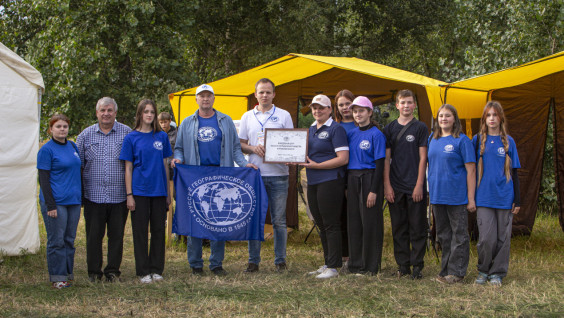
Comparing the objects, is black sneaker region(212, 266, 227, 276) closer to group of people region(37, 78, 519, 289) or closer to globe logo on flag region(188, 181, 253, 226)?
group of people region(37, 78, 519, 289)

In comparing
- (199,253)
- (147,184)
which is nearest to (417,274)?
(199,253)

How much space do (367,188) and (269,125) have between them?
103cm

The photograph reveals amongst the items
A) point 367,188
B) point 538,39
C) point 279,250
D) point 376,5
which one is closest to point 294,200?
point 279,250

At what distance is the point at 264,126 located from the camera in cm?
521

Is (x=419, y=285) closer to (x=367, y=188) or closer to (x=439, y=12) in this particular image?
(x=367, y=188)

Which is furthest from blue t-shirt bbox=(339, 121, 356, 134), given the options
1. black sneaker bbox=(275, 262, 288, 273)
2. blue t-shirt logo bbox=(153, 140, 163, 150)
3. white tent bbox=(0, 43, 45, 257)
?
white tent bbox=(0, 43, 45, 257)

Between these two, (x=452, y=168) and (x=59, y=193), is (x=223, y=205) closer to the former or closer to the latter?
(x=59, y=193)

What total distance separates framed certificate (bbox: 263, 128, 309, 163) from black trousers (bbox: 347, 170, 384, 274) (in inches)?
18.4

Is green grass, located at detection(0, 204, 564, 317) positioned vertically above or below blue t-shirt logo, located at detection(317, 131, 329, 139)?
below

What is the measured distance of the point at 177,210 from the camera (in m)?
5.18

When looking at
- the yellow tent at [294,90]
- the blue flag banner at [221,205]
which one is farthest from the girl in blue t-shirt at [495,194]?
the yellow tent at [294,90]

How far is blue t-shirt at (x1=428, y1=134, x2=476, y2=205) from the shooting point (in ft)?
15.3

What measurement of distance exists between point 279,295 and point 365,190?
1174 mm

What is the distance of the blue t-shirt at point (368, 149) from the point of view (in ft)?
15.9
